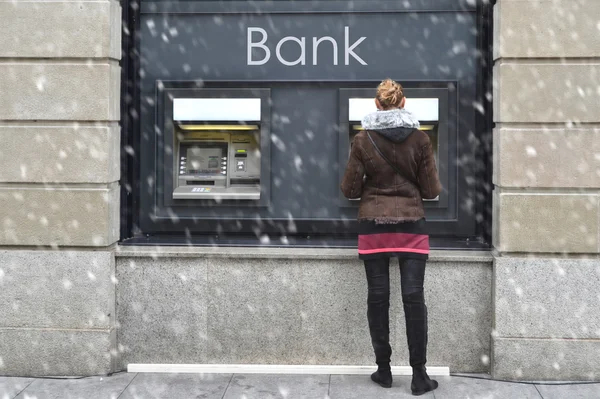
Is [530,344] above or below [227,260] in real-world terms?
below

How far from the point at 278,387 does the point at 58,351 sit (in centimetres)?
168

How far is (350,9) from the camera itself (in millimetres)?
6484

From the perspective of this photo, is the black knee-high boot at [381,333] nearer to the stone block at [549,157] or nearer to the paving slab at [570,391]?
the paving slab at [570,391]

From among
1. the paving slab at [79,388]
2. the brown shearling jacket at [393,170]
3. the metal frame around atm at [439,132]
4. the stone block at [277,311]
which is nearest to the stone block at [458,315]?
the stone block at [277,311]

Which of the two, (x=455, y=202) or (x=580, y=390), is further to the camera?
(x=455, y=202)

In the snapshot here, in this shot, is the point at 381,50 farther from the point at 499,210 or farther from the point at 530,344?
the point at 530,344

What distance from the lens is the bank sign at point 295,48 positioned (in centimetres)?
648

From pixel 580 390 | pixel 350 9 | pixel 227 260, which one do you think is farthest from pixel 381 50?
pixel 580 390

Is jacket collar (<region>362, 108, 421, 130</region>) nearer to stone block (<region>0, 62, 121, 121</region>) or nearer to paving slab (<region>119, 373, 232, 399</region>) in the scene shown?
stone block (<region>0, 62, 121, 121</region>)

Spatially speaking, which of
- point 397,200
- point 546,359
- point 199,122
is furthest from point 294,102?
point 546,359

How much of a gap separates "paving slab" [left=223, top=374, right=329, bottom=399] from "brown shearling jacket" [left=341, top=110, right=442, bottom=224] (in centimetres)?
125

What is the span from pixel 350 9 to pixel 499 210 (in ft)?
6.56

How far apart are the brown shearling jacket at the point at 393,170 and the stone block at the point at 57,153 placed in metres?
1.88

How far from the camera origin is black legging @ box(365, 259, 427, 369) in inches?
216
